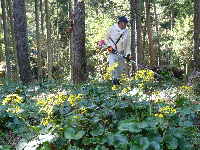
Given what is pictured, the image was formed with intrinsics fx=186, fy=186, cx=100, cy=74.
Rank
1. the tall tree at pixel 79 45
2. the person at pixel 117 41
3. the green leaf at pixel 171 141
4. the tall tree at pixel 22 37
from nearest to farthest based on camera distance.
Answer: the green leaf at pixel 171 141 < the person at pixel 117 41 < the tall tree at pixel 79 45 < the tall tree at pixel 22 37

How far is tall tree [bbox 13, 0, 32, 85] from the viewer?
8.51 metres

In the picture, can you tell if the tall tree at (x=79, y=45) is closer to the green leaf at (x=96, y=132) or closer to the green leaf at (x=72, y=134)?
the green leaf at (x=96, y=132)

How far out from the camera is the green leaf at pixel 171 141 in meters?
2.55

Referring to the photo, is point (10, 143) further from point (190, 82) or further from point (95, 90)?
point (190, 82)

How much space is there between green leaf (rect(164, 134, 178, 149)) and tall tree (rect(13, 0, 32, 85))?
25.4 ft

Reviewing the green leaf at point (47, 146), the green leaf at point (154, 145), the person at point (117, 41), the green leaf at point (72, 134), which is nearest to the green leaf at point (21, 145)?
the green leaf at point (47, 146)

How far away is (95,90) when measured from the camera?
5.06 metres

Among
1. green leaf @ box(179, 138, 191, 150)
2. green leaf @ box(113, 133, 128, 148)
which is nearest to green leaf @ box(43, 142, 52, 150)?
green leaf @ box(113, 133, 128, 148)

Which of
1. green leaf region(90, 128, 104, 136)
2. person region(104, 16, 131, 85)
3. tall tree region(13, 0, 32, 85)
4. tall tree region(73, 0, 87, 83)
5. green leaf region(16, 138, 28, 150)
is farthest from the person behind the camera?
tall tree region(13, 0, 32, 85)

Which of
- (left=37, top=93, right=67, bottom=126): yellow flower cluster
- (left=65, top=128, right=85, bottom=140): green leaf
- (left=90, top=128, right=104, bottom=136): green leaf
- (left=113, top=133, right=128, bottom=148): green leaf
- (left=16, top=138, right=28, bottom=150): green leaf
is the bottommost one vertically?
(left=16, top=138, right=28, bottom=150): green leaf

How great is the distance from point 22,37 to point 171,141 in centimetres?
806

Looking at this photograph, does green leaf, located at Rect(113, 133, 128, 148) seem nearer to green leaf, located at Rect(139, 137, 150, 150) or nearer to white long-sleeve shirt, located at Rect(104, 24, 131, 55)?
green leaf, located at Rect(139, 137, 150, 150)

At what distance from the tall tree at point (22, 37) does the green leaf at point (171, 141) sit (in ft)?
25.4

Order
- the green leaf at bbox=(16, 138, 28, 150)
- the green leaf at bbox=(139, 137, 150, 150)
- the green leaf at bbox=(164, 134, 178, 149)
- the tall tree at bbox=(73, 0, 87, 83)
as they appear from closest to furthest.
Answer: the green leaf at bbox=(139, 137, 150, 150) < the green leaf at bbox=(164, 134, 178, 149) < the green leaf at bbox=(16, 138, 28, 150) < the tall tree at bbox=(73, 0, 87, 83)
